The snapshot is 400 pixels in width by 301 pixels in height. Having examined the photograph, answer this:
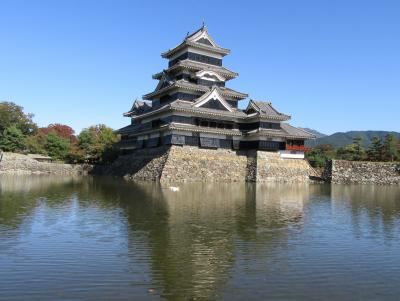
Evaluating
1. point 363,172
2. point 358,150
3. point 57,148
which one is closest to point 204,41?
point 363,172

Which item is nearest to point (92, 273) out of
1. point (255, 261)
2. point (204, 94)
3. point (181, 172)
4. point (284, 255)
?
point (255, 261)

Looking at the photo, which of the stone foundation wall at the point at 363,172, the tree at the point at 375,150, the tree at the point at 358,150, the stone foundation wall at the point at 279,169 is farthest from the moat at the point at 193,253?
the tree at the point at 358,150

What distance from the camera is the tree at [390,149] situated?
5359 centimetres

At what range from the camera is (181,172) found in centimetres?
3872

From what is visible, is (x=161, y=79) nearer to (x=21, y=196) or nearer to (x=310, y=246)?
(x=21, y=196)

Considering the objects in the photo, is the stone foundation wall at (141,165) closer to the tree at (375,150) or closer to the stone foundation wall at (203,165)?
the stone foundation wall at (203,165)

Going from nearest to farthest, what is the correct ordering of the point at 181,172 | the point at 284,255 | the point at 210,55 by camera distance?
the point at 284,255 < the point at 181,172 < the point at 210,55

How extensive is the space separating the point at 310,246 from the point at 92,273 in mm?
6480

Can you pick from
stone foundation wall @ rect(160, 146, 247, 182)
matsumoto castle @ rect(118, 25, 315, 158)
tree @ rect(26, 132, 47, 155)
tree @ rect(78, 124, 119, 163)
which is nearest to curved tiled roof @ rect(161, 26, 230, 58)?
matsumoto castle @ rect(118, 25, 315, 158)

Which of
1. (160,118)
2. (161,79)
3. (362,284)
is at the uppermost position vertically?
(161,79)

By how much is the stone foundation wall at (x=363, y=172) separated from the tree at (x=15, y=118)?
5773 centimetres

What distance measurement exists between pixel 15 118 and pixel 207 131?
50.3 m

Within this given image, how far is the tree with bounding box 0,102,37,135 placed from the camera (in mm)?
74250

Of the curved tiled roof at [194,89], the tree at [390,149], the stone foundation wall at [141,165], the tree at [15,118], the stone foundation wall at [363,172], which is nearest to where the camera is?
the stone foundation wall at [141,165]
